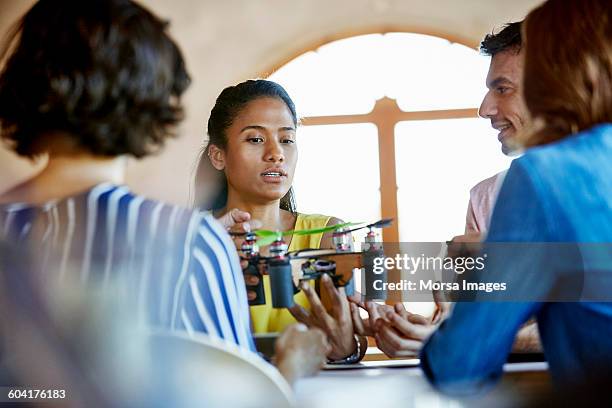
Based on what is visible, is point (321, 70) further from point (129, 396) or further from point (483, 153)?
point (129, 396)

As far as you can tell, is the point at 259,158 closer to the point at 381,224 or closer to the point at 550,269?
the point at 381,224

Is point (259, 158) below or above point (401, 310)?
above

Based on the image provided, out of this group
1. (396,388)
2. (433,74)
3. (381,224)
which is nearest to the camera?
(396,388)

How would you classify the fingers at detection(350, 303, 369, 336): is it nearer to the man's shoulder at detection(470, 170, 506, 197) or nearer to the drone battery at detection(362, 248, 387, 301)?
the drone battery at detection(362, 248, 387, 301)

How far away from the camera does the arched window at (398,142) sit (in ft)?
3.66

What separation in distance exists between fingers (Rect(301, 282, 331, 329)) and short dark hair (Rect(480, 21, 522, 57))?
0.49 metres

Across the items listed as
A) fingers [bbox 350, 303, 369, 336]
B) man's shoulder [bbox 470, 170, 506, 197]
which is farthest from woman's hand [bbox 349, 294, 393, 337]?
man's shoulder [bbox 470, 170, 506, 197]

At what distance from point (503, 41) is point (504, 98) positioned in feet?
0.30

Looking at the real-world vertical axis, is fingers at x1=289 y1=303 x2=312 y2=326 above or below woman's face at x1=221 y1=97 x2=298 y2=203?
below

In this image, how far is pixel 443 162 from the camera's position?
3.74ft

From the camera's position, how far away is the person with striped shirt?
0.87 m

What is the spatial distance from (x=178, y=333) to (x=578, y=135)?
0.52 meters

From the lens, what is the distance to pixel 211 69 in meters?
1.12

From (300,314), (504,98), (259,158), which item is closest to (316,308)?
(300,314)
